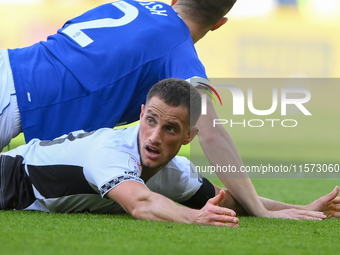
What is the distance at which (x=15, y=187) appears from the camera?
7.29 ft

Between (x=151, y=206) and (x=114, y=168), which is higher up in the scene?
(x=114, y=168)

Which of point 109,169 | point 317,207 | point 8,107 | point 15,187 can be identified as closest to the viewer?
point 109,169

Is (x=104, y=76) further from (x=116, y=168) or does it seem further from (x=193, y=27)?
(x=116, y=168)

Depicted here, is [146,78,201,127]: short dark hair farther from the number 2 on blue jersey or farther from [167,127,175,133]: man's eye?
the number 2 on blue jersey

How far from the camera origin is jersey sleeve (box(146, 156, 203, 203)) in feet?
7.84

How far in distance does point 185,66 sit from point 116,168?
78cm

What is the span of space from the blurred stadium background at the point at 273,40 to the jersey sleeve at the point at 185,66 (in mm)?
10508

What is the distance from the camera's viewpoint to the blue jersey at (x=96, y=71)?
94.9 inches

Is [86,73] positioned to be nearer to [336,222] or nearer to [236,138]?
[336,222]

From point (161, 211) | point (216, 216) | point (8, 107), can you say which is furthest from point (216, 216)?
point (8, 107)

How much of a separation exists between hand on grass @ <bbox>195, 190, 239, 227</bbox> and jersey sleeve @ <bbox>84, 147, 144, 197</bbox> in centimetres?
30

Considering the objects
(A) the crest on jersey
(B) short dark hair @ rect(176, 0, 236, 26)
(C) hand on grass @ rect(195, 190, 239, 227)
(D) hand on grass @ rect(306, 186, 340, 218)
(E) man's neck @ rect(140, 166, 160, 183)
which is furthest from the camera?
(B) short dark hair @ rect(176, 0, 236, 26)

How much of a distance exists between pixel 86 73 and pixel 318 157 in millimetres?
5982

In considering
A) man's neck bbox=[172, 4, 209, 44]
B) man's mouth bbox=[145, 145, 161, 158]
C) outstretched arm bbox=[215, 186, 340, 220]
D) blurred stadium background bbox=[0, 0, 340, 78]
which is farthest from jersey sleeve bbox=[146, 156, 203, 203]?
blurred stadium background bbox=[0, 0, 340, 78]
